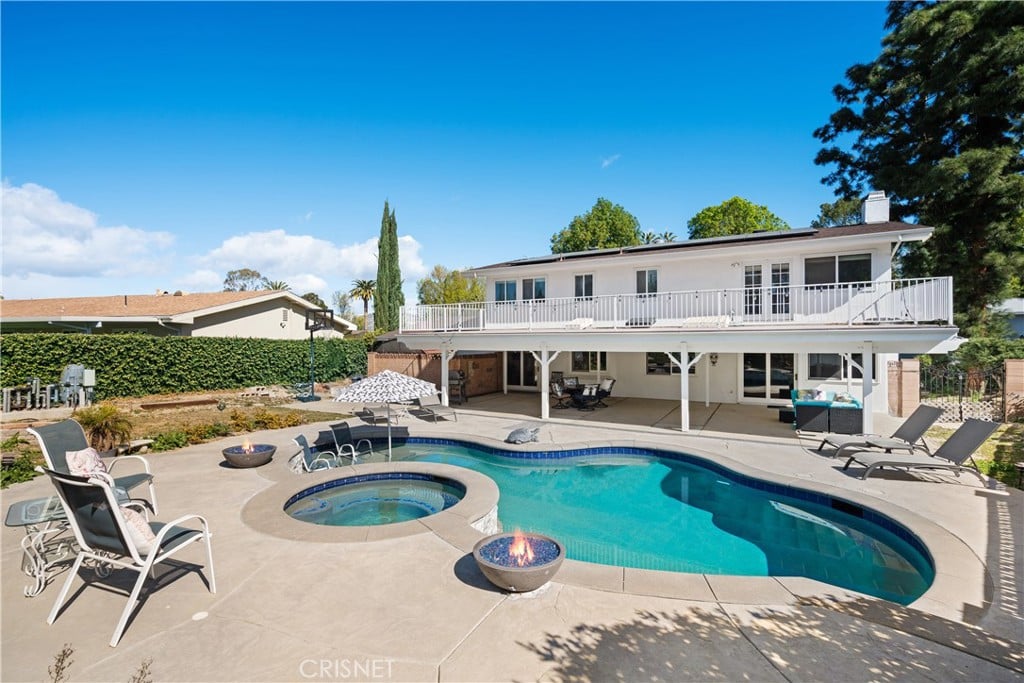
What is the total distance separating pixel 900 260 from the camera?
915 inches

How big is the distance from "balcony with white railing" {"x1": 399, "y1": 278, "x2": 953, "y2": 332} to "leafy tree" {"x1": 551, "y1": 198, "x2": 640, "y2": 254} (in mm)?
24497

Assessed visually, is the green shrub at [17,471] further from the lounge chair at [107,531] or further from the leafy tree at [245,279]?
the leafy tree at [245,279]

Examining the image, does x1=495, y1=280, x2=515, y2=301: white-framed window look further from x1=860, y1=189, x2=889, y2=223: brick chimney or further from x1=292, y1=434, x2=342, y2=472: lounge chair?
x1=860, y1=189, x2=889, y2=223: brick chimney

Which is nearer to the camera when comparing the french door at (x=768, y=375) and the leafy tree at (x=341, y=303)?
the french door at (x=768, y=375)

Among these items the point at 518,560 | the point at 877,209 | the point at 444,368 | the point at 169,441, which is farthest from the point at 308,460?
the point at 877,209

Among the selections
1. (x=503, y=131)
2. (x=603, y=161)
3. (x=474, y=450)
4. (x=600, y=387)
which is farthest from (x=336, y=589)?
(x=603, y=161)

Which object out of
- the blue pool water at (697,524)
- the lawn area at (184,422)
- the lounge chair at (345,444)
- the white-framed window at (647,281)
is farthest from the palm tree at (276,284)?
the blue pool water at (697,524)

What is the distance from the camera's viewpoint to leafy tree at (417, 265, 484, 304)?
1673 inches

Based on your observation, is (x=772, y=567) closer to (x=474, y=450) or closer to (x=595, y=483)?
(x=595, y=483)

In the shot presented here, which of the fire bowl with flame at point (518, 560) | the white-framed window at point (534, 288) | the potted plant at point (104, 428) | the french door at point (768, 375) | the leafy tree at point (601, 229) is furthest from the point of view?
the leafy tree at point (601, 229)

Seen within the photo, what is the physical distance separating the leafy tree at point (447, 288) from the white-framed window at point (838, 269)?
28886 millimetres

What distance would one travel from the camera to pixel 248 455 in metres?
8.79

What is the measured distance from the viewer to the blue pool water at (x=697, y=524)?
6.07 metres

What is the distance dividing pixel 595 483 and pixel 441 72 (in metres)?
17.3
